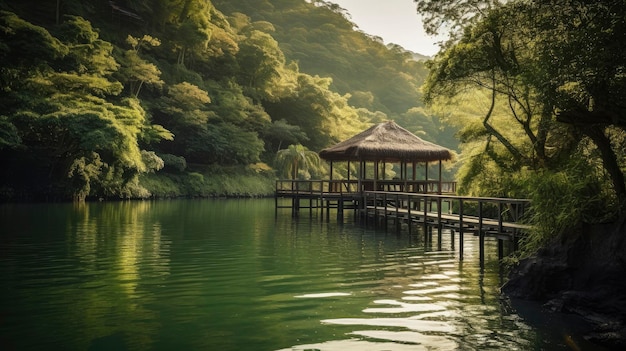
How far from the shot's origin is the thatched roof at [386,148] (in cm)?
2887

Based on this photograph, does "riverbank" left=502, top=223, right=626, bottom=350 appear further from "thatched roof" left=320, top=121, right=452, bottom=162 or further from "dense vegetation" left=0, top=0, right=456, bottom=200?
"dense vegetation" left=0, top=0, right=456, bottom=200

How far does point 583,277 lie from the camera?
9742 millimetres

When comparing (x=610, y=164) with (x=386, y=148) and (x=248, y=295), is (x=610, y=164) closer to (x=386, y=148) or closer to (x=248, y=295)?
(x=248, y=295)

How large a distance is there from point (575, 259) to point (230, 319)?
19.4 feet

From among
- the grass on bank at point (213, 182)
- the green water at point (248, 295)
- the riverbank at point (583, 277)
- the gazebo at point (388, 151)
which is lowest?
the green water at point (248, 295)

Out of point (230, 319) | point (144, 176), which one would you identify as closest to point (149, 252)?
point (230, 319)

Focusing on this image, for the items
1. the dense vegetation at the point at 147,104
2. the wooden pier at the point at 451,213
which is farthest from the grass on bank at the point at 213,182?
the wooden pier at the point at 451,213

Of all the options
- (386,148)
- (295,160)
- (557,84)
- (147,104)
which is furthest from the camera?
(295,160)

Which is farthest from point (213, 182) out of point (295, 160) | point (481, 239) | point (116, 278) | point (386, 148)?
point (116, 278)

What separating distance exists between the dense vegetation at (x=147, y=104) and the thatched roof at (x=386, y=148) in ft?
42.8

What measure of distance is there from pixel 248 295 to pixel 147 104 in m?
37.3

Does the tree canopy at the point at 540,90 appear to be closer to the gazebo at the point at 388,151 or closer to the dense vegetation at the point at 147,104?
the gazebo at the point at 388,151

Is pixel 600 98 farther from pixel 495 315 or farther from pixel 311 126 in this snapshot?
pixel 311 126

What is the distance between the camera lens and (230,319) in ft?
27.9
